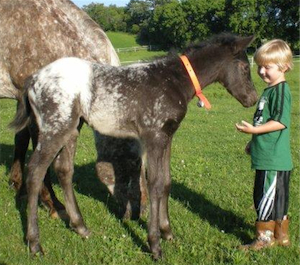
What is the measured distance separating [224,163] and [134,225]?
3.28m

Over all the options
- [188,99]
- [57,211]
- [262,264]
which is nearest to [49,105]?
[188,99]

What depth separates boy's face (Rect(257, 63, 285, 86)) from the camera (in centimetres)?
429

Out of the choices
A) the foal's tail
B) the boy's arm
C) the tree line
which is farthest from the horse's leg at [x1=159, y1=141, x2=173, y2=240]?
the tree line

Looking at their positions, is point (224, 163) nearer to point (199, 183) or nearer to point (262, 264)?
point (199, 183)

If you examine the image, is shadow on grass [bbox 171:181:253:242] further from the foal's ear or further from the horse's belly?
the foal's ear

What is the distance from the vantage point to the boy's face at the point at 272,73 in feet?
14.1

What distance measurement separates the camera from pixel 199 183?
6.71 meters

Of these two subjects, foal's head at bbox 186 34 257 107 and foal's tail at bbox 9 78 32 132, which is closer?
foal's head at bbox 186 34 257 107

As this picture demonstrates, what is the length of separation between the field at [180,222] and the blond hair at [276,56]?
178cm

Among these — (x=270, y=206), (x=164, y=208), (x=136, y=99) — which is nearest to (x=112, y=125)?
(x=136, y=99)

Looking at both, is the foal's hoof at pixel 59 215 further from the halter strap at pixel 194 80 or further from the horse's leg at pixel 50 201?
the halter strap at pixel 194 80

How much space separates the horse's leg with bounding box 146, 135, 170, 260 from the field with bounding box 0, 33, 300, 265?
0.17 meters

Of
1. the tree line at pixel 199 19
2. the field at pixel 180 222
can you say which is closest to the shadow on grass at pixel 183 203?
the field at pixel 180 222

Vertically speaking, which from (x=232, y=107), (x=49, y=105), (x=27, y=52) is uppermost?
(x=27, y=52)
